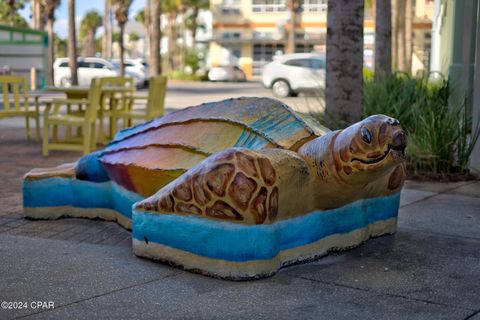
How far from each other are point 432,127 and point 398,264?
3.68 meters

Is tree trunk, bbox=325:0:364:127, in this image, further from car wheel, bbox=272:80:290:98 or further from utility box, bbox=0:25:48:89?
car wheel, bbox=272:80:290:98

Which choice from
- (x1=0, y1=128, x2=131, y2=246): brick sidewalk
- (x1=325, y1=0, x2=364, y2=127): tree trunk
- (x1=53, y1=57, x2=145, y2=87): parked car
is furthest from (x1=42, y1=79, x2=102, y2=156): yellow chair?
(x1=53, y1=57, x2=145, y2=87): parked car

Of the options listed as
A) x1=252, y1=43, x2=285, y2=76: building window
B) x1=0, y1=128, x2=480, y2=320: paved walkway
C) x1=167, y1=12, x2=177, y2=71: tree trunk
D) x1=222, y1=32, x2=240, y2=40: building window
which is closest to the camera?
x1=0, y1=128, x2=480, y2=320: paved walkway

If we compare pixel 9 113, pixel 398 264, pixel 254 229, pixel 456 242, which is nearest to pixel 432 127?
pixel 456 242

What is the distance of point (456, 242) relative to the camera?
5086 millimetres

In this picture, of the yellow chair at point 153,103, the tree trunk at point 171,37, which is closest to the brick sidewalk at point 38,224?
the yellow chair at point 153,103

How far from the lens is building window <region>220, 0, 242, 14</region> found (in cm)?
5475

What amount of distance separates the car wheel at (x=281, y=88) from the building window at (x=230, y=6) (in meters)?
28.4

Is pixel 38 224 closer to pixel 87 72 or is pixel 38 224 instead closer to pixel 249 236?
pixel 249 236

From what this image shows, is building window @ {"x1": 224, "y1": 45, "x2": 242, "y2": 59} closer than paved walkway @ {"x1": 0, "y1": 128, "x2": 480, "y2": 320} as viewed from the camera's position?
No

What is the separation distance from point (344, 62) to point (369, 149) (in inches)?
147

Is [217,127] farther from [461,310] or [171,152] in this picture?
[461,310]

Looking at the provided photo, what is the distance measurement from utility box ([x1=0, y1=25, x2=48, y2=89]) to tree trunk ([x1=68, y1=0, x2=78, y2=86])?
3921mm

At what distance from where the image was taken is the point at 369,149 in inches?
166
